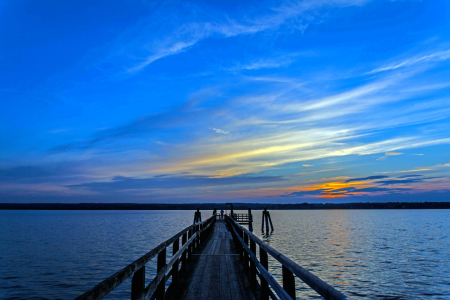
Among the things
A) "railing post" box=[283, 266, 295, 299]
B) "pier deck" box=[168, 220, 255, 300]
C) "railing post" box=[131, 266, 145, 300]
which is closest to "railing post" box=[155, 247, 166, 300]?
"pier deck" box=[168, 220, 255, 300]

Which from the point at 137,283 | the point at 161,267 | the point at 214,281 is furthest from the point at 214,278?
the point at 137,283

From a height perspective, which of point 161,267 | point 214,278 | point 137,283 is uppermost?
point 137,283

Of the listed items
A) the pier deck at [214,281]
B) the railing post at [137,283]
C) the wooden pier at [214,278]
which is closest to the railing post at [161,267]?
the wooden pier at [214,278]

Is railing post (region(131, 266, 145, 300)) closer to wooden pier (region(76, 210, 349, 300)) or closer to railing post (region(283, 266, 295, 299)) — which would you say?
wooden pier (region(76, 210, 349, 300))

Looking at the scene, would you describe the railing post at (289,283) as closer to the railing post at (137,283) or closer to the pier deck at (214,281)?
the railing post at (137,283)

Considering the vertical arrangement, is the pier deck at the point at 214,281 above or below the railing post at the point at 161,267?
below

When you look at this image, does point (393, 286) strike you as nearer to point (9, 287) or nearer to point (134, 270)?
point (134, 270)

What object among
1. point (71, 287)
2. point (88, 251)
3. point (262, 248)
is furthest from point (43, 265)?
point (262, 248)

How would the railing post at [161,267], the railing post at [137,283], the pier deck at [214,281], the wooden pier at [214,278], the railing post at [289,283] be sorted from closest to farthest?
the wooden pier at [214,278] → the railing post at [289,283] → the railing post at [137,283] → the railing post at [161,267] → the pier deck at [214,281]

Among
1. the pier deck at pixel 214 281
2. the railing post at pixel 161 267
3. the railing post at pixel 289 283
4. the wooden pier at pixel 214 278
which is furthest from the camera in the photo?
the pier deck at pixel 214 281

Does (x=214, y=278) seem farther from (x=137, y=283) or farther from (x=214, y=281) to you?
(x=137, y=283)

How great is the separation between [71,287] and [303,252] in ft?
56.4

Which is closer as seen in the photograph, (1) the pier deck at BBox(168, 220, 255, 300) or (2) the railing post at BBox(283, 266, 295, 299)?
(2) the railing post at BBox(283, 266, 295, 299)

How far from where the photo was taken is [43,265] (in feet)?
69.1
